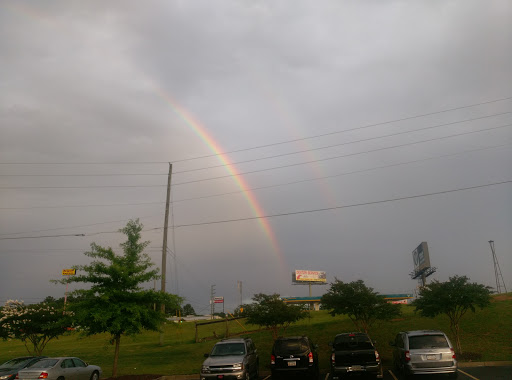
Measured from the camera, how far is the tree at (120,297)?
57.8ft

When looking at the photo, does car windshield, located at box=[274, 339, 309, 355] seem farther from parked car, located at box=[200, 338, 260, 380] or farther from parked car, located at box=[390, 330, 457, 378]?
parked car, located at box=[390, 330, 457, 378]

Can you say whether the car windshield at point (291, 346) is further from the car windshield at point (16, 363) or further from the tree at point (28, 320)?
the tree at point (28, 320)

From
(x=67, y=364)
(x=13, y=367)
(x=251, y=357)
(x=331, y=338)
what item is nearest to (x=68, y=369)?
(x=67, y=364)

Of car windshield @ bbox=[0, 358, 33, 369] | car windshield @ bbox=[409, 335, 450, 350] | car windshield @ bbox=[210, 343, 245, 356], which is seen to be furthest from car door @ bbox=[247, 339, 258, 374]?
car windshield @ bbox=[0, 358, 33, 369]

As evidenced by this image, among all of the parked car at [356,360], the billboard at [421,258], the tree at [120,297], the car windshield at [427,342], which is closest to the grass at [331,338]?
the tree at [120,297]

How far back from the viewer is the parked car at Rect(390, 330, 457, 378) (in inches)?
564

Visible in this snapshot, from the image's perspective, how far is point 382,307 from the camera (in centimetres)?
2509

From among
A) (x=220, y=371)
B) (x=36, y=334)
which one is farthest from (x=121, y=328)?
(x=36, y=334)

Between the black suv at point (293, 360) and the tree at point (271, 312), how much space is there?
10.3 m

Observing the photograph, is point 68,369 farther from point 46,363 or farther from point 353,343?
point 353,343

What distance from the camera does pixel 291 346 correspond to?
16844 millimetres

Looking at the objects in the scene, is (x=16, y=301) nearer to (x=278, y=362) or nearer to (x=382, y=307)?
(x=278, y=362)

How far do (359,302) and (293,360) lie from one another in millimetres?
9838

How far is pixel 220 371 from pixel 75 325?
6856 mm
